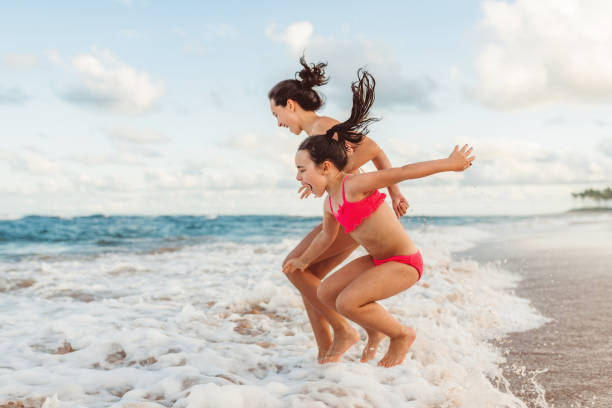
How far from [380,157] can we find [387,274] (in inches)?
32.8

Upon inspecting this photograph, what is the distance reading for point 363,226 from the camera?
301 cm

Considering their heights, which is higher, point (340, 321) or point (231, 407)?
point (340, 321)

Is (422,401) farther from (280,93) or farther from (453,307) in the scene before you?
(453,307)

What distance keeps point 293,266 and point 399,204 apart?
85 cm

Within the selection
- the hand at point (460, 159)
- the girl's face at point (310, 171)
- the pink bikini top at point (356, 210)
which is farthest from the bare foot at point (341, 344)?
the hand at point (460, 159)

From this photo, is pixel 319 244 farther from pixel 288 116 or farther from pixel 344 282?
pixel 288 116

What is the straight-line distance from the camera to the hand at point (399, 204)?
11.2 ft

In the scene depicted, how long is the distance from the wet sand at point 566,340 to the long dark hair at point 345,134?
1973mm

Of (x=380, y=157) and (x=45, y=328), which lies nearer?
(x=380, y=157)

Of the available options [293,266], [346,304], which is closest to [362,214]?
[346,304]

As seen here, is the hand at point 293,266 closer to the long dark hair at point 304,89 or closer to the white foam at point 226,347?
the white foam at point 226,347

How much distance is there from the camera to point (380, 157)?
334 cm

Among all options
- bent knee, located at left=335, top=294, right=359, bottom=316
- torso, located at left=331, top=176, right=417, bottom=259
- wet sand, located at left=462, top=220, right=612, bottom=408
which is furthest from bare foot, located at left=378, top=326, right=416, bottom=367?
wet sand, located at left=462, top=220, right=612, bottom=408

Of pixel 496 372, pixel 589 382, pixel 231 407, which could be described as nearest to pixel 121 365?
pixel 231 407
